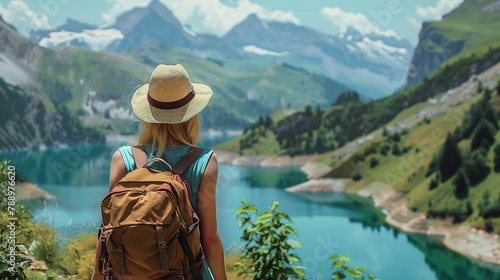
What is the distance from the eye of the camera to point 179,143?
2.54 m

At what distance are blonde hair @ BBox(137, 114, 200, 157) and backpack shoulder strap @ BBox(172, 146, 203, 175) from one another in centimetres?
10

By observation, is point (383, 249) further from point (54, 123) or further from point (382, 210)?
point (54, 123)

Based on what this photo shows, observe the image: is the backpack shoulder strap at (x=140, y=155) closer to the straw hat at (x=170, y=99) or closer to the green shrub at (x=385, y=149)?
the straw hat at (x=170, y=99)

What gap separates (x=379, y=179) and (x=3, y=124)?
91024 mm

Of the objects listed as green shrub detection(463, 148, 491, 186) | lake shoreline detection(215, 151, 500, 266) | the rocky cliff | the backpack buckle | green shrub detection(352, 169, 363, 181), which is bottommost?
lake shoreline detection(215, 151, 500, 266)

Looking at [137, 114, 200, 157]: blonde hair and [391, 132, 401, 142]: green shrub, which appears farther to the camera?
[391, 132, 401, 142]: green shrub

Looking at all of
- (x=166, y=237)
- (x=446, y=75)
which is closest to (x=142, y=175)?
(x=166, y=237)

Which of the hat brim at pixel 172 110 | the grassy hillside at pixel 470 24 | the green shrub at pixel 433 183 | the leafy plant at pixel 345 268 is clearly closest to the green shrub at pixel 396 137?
the green shrub at pixel 433 183

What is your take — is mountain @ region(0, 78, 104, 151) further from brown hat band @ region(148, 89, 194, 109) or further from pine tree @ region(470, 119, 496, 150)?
brown hat band @ region(148, 89, 194, 109)

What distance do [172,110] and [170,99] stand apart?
73mm

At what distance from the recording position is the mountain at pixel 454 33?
136 meters

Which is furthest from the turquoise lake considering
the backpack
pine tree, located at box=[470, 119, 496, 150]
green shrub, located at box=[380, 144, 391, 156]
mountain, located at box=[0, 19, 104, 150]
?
mountain, located at box=[0, 19, 104, 150]

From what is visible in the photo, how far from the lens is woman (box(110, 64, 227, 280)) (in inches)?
94.3

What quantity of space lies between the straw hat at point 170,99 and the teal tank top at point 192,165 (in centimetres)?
17
